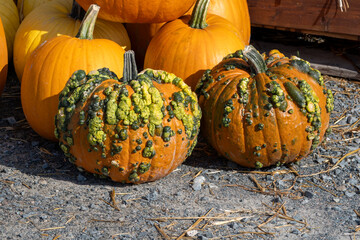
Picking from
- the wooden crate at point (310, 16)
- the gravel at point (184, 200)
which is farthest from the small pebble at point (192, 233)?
the wooden crate at point (310, 16)

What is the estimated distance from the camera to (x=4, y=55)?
3766 millimetres

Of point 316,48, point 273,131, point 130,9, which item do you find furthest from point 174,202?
point 316,48

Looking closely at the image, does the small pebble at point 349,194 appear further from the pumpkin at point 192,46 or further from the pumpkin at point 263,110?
the pumpkin at point 192,46

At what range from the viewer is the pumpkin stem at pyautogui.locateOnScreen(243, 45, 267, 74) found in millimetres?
3084

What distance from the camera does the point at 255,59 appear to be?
10.2 ft

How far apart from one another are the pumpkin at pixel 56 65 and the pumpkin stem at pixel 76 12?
0.47 metres

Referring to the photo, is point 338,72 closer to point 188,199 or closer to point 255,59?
point 255,59

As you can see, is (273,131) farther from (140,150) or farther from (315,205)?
(140,150)

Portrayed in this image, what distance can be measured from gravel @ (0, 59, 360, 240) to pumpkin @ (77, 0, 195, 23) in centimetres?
96

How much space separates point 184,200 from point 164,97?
1.88 ft

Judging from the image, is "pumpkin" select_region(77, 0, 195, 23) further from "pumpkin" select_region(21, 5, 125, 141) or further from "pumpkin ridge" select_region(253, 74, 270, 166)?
"pumpkin ridge" select_region(253, 74, 270, 166)

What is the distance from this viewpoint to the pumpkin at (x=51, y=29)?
373 centimetres

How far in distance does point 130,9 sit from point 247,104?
3.86 feet

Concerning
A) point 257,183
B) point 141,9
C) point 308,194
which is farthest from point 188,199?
point 141,9
